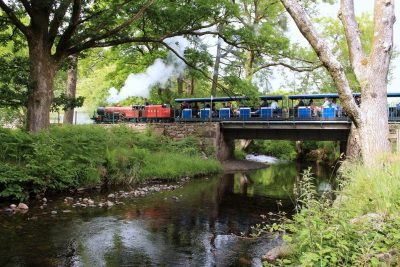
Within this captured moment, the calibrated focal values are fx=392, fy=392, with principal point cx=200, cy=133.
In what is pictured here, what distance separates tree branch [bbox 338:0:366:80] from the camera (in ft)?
23.2

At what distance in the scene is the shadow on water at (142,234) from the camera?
762 centimetres

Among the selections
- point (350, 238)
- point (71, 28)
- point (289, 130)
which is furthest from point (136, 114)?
point (350, 238)

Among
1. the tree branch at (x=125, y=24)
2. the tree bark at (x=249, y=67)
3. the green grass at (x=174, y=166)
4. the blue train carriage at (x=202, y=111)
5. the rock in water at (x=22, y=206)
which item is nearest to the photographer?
the rock in water at (x=22, y=206)

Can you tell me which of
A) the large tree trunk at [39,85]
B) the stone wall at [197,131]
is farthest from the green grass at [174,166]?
the large tree trunk at [39,85]

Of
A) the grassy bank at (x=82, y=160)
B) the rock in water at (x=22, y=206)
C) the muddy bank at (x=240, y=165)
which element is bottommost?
the muddy bank at (x=240, y=165)

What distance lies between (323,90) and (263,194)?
22518 millimetres

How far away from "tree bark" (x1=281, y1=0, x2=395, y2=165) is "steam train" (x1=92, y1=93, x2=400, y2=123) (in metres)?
14.7

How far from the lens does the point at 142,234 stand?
31.1 feet

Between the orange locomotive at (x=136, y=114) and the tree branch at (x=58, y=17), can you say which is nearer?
the tree branch at (x=58, y=17)

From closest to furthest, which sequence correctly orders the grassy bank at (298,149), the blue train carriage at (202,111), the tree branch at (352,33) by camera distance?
the tree branch at (352,33) < the blue train carriage at (202,111) < the grassy bank at (298,149)

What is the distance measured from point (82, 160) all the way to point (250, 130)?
45.9ft

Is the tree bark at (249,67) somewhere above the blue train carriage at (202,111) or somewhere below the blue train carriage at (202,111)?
above

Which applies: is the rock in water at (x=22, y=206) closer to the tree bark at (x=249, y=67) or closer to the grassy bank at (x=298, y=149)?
the tree bark at (x=249, y=67)

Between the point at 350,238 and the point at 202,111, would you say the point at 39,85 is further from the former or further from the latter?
the point at 202,111
